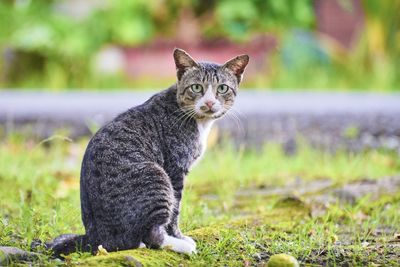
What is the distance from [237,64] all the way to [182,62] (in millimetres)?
267

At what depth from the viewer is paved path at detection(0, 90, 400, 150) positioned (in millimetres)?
8016

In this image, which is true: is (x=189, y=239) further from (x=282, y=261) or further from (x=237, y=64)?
(x=237, y=64)

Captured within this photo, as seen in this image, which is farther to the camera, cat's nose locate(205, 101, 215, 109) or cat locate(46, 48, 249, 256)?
cat's nose locate(205, 101, 215, 109)

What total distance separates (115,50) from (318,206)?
756 cm

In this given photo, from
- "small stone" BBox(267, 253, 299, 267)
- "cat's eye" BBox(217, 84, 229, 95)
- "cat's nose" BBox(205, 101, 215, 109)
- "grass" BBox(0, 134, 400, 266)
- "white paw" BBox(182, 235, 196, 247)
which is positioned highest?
"cat's eye" BBox(217, 84, 229, 95)

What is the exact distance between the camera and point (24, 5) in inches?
486

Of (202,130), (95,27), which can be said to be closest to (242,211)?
(202,130)

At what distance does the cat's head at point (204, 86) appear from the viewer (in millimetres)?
3637

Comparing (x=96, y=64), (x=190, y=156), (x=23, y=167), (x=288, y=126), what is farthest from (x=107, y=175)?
(x=96, y=64)

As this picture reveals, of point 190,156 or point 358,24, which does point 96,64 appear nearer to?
point 358,24

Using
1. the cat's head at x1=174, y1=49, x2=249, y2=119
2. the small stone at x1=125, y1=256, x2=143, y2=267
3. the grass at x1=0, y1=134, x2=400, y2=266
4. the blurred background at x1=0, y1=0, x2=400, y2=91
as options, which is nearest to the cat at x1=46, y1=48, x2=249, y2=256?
the cat's head at x1=174, y1=49, x2=249, y2=119

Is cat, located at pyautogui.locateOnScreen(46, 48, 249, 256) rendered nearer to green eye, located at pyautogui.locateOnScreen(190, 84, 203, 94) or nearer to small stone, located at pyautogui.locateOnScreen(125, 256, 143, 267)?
green eye, located at pyautogui.locateOnScreen(190, 84, 203, 94)

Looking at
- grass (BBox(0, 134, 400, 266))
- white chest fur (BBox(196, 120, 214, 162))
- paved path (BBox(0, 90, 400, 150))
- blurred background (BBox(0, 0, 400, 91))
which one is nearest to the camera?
grass (BBox(0, 134, 400, 266))

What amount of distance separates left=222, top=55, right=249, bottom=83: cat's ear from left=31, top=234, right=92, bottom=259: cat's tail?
102 cm
